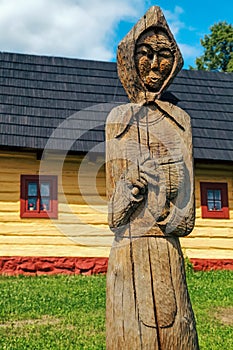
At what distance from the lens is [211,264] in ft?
42.1

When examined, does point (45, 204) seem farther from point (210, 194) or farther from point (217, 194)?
point (217, 194)

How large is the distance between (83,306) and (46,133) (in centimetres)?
551

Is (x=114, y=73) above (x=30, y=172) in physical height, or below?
above

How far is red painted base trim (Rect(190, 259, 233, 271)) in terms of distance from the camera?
1273 centimetres

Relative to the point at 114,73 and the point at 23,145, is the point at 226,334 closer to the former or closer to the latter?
the point at 23,145

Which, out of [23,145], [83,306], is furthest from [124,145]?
[23,145]

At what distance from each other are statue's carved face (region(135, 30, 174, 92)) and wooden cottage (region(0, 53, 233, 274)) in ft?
27.9

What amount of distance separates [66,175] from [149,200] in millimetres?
9619

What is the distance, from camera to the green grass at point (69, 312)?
5.98m

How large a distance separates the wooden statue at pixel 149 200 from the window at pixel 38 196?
926cm

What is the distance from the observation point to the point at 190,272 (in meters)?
12.4

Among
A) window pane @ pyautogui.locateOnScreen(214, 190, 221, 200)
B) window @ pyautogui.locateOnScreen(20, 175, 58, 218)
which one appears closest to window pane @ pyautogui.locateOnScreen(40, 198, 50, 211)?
window @ pyautogui.locateOnScreen(20, 175, 58, 218)

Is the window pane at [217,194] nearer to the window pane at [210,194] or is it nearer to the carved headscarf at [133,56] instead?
the window pane at [210,194]

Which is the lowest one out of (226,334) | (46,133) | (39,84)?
(226,334)
